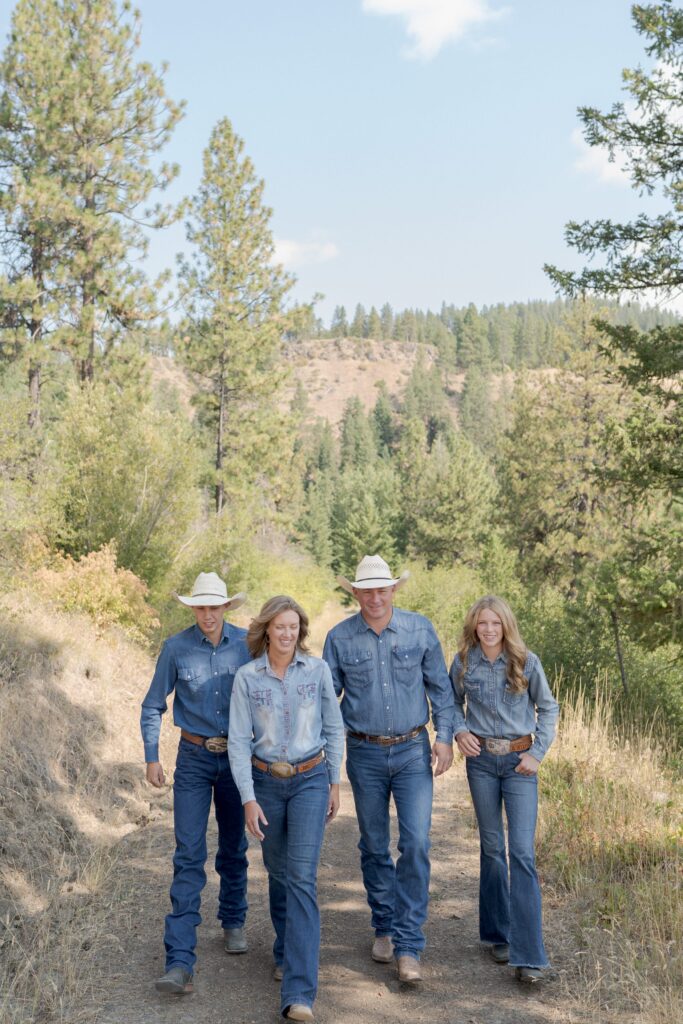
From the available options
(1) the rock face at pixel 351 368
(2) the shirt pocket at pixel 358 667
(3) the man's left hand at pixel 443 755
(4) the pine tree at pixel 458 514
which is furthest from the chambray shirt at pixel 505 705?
(1) the rock face at pixel 351 368

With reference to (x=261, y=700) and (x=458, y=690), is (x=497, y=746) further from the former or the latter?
(x=261, y=700)

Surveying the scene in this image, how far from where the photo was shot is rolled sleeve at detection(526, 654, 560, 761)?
4.98 meters

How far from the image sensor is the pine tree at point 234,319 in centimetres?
2655

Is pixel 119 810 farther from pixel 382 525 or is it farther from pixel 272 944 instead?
pixel 382 525

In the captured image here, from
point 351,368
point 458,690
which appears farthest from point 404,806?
point 351,368

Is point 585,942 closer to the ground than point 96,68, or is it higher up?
closer to the ground

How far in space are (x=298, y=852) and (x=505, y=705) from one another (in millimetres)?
1375

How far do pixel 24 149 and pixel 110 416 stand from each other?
641 cm

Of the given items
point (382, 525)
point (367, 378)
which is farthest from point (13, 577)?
point (367, 378)

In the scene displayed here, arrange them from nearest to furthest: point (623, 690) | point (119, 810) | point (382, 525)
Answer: point (119, 810), point (623, 690), point (382, 525)

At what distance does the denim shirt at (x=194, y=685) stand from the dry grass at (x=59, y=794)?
1.32 meters

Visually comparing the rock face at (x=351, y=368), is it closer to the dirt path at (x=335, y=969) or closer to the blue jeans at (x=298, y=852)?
the dirt path at (x=335, y=969)

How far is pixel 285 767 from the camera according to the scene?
15.1 ft

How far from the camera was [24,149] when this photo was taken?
19031mm
